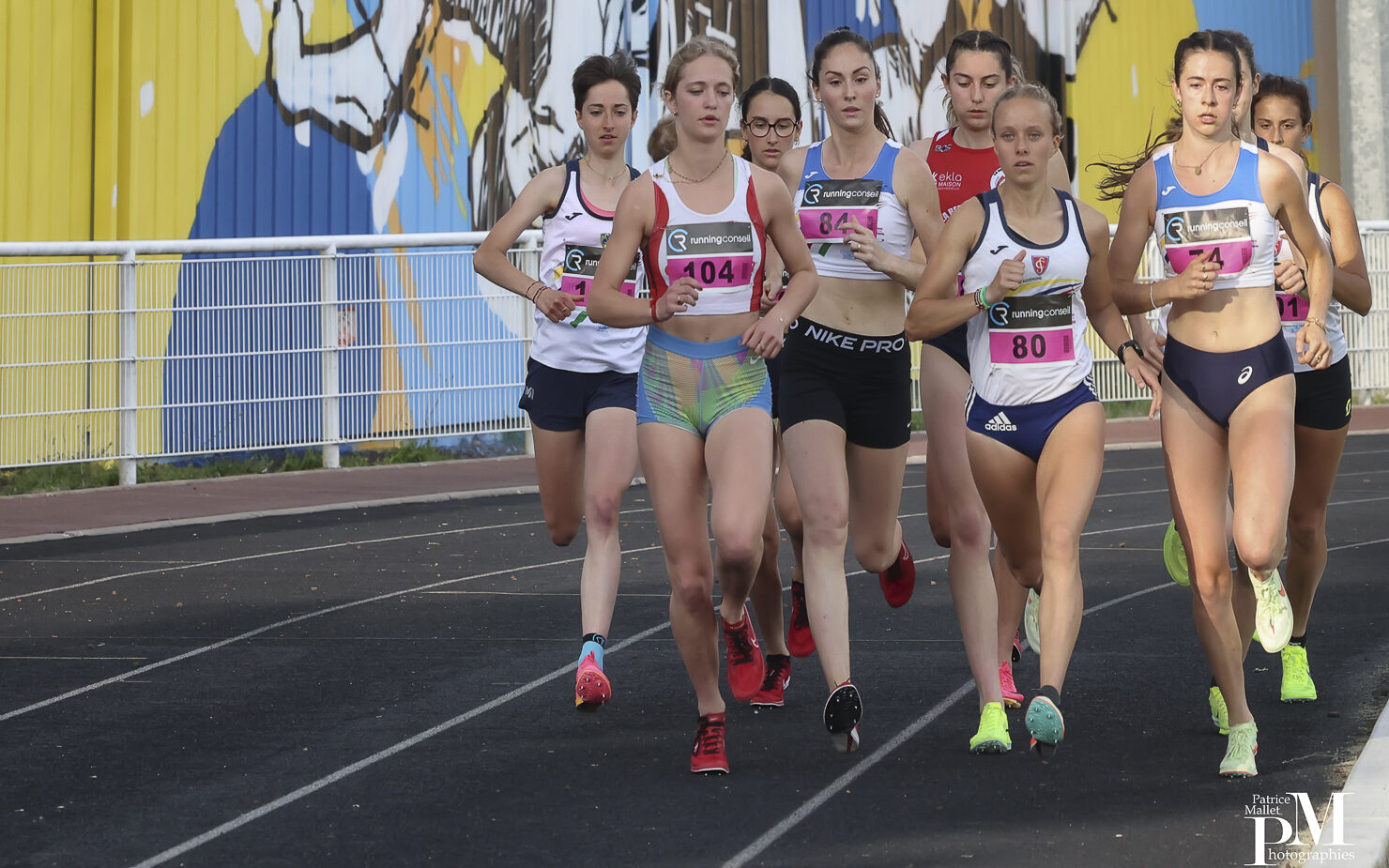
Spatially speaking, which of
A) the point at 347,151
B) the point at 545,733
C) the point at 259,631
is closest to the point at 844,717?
the point at 545,733

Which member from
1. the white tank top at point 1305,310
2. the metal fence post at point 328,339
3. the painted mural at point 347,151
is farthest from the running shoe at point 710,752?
the metal fence post at point 328,339

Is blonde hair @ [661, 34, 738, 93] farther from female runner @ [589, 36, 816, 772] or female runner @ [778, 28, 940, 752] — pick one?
female runner @ [778, 28, 940, 752]

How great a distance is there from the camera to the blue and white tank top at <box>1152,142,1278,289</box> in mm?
6133

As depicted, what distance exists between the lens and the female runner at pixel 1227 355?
238 inches

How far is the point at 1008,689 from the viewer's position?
23.1 ft

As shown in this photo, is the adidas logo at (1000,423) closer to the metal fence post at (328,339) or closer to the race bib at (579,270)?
the race bib at (579,270)

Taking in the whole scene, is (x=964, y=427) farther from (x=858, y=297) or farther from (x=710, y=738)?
(x=710, y=738)

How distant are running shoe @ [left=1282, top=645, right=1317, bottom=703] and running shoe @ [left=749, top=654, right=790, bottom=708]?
1851mm

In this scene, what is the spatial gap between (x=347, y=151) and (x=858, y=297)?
12500mm

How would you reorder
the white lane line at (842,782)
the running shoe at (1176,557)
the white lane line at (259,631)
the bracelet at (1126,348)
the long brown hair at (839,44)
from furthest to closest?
the white lane line at (259,631) < the running shoe at (1176,557) < the long brown hair at (839,44) < the bracelet at (1126,348) < the white lane line at (842,782)

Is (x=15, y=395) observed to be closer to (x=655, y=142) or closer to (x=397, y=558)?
(x=397, y=558)

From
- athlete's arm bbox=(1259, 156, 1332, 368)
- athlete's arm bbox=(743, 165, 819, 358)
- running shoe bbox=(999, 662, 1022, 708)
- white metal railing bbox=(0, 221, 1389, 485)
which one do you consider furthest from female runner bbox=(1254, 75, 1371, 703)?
white metal railing bbox=(0, 221, 1389, 485)

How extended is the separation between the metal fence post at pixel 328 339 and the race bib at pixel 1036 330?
1096cm

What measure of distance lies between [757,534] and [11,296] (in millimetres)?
9992
